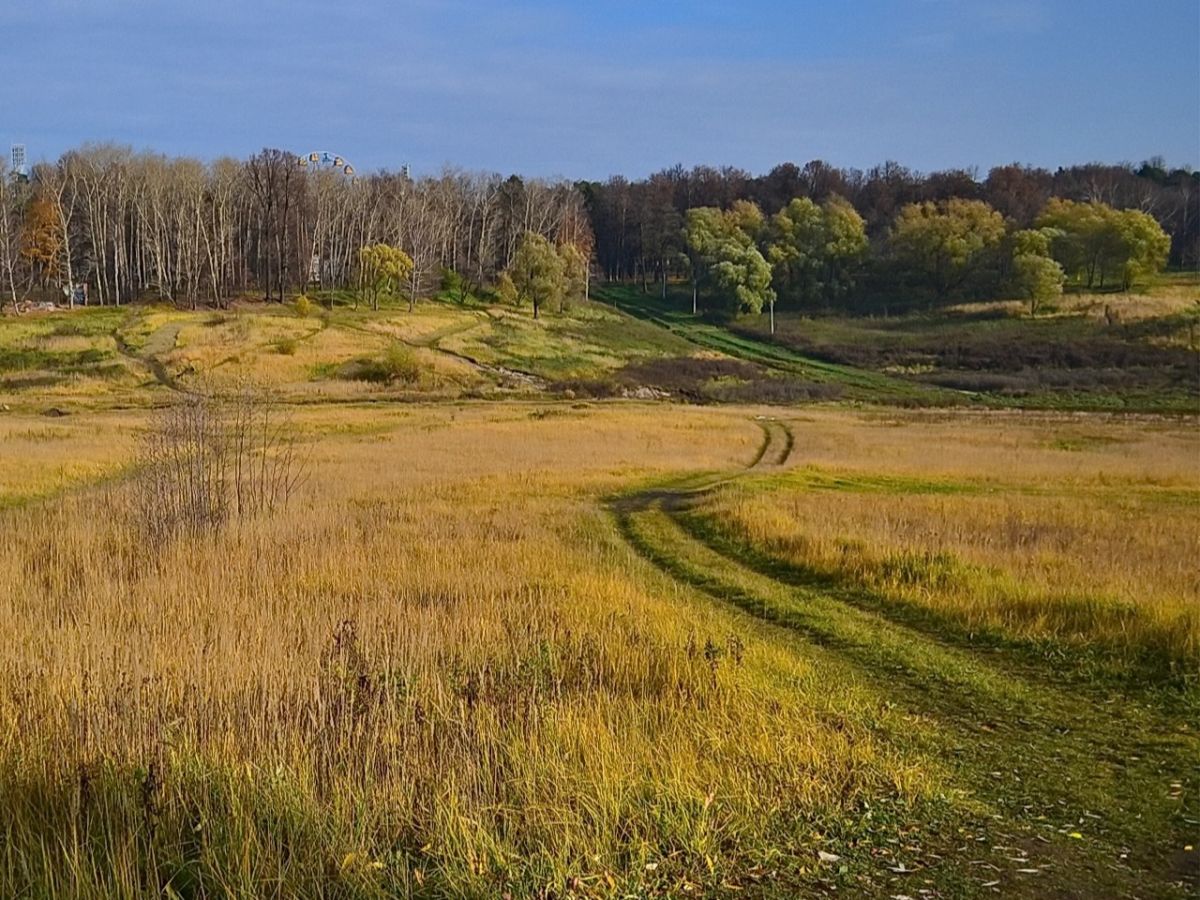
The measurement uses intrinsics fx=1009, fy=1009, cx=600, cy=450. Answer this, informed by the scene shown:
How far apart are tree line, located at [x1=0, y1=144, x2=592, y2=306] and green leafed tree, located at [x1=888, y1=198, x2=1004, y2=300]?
51.0 meters

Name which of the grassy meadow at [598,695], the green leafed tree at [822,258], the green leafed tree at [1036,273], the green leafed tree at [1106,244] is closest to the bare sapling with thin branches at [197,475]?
the grassy meadow at [598,695]

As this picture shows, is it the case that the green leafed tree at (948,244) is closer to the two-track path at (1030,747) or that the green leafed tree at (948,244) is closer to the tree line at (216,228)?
the tree line at (216,228)

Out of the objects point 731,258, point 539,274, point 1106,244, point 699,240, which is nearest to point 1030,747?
point 539,274

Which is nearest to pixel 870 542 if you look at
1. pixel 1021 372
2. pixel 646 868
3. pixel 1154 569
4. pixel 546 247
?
pixel 1154 569

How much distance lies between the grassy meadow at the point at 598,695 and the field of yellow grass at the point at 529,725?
37 mm

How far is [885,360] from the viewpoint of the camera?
325ft

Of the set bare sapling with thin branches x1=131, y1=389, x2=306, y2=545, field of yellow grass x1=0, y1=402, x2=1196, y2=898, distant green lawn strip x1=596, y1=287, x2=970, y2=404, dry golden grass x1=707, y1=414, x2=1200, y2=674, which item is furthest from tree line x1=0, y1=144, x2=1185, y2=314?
field of yellow grass x1=0, y1=402, x2=1196, y2=898

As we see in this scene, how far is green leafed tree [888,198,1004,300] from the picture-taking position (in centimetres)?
12900

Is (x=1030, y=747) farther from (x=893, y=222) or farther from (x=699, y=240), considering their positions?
(x=893, y=222)

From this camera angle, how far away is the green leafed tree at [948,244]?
129 meters

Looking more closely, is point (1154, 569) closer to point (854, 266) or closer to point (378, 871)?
point (378, 871)

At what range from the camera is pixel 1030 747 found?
9.14m

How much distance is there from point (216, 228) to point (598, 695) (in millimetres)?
112469

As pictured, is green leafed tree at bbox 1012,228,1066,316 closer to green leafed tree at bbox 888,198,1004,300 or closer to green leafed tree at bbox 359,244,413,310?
green leafed tree at bbox 888,198,1004,300
